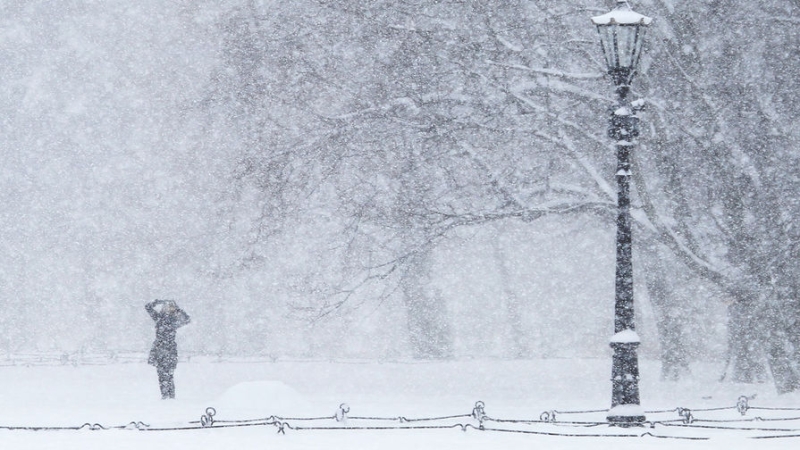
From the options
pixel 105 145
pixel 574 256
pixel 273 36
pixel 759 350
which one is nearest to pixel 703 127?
pixel 759 350

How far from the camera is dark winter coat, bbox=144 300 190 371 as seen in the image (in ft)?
78.5

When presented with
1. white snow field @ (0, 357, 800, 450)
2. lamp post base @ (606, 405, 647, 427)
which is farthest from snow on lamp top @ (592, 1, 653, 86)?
white snow field @ (0, 357, 800, 450)

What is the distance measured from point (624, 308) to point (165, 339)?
1090 cm

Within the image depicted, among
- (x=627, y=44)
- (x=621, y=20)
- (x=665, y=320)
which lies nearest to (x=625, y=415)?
(x=627, y=44)

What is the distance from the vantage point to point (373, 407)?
21688 mm

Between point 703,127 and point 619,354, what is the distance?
7.57 metres

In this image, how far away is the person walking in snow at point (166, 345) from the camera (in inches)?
940

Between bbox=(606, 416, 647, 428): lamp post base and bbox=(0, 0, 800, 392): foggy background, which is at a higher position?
bbox=(0, 0, 800, 392): foggy background

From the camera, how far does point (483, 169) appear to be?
2238 centimetres

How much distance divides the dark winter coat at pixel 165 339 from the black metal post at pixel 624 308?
10077 millimetres

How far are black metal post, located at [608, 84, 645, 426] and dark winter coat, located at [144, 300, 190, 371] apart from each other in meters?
10.1

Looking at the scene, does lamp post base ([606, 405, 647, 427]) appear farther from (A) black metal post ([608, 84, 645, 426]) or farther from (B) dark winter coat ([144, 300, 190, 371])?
(B) dark winter coat ([144, 300, 190, 371])

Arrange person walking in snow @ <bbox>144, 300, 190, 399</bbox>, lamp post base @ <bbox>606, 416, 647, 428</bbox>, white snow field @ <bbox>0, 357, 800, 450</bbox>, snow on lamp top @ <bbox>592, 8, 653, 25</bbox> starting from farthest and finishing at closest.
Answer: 1. person walking in snow @ <bbox>144, 300, 190, 399</bbox>
2. snow on lamp top @ <bbox>592, 8, 653, 25</bbox>
3. lamp post base @ <bbox>606, 416, 647, 428</bbox>
4. white snow field @ <bbox>0, 357, 800, 450</bbox>

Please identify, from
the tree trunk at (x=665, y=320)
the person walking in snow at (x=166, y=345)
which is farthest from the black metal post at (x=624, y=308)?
the tree trunk at (x=665, y=320)
